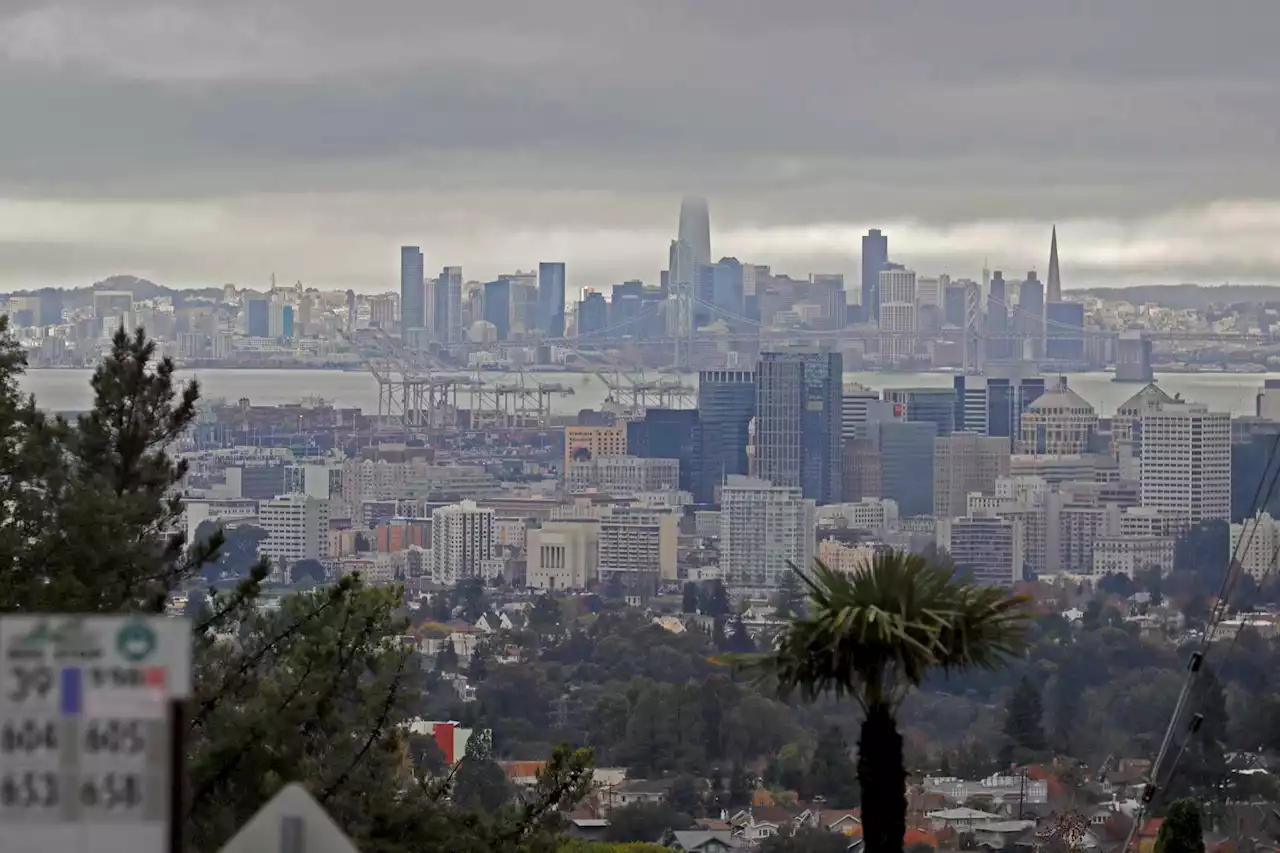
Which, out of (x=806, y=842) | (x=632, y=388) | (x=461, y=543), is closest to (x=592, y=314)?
(x=632, y=388)

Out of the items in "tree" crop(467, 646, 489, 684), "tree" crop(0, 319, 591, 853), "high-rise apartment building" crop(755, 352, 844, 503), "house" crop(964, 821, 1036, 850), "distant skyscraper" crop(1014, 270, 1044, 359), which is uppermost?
"distant skyscraper" crop(1014, 270, 1044, 359)

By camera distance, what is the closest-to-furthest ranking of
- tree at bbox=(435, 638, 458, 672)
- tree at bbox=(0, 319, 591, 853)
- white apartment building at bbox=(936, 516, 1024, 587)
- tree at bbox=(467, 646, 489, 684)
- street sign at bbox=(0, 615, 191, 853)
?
1. street sign at bbox=(0, 615, 191, 853)
2. tree at bbox=(0, 319, 591, 853)
3. tree at bbox=(467, 646, 489, 684)
4. tree at bbox=(435, 638, 458, 672)
5. white apartment building at bbox=(936, 516, 1024, 587)

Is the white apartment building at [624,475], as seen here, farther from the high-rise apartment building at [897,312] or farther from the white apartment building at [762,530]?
the high-rise apartment building at [897,312]

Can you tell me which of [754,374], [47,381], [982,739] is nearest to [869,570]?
[982,739]

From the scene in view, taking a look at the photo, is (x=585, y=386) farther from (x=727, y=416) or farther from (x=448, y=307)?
(x=727, y=416)

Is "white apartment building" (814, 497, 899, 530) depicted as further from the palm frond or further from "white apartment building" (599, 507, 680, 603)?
the palm frond

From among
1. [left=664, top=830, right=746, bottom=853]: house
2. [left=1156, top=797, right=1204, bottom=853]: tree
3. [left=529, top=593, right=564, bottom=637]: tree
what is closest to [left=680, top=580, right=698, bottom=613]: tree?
[left=529, top=593, right=564, bottom=637]: tree
